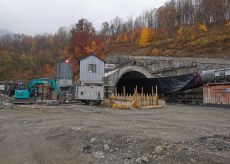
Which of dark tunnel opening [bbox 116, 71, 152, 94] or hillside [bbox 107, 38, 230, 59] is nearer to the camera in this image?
dark tunnel opening [bbox 116, 71, 152, 94]

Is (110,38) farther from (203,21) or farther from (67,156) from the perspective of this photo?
(67,156)

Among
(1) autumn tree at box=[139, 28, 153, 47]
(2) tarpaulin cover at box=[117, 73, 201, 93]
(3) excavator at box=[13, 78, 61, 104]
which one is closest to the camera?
(3) excavator at box=[13, 78, 61, 104]

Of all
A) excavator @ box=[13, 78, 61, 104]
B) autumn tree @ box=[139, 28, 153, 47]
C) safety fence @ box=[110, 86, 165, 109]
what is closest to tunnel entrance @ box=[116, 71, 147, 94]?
safety fence @ box=[110, 86, 165, 109]

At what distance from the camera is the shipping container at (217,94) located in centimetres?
3052

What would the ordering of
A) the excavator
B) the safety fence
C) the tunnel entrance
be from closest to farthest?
the safety fence, the excavator, the tunnel entrance

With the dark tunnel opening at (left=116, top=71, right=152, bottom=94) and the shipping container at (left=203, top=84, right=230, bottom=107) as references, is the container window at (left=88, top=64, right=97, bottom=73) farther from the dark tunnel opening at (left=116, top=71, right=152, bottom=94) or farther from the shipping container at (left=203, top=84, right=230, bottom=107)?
the shipping container at (left=203, top=84, right=230, bottom=107)

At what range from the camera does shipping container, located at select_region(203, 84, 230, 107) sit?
30.5 metres

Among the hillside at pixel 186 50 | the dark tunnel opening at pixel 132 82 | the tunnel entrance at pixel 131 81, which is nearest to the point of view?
the dark tunnel opening at pixel 132 82

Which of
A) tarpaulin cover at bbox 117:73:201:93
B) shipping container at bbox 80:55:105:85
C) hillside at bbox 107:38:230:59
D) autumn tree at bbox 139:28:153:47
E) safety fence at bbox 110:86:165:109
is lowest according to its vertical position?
safety fence at bbox 110:86:165:109

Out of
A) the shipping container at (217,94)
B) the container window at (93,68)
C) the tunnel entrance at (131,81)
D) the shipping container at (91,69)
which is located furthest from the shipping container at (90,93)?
the tunnel entrance at (131,81)

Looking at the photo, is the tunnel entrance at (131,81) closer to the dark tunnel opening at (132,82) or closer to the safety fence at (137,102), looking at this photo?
the dark tunnel opening at (132,82)

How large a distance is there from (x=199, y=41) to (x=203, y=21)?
22.9 m

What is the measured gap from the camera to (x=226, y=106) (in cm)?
3053

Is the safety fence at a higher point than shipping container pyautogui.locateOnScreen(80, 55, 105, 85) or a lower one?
lower
